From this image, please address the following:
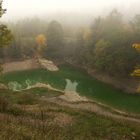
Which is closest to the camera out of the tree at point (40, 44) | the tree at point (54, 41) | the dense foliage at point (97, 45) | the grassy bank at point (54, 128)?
the grassy bank at point (54, 128)

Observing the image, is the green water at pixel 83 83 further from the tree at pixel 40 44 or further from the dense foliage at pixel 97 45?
the tree at pixel 40 44

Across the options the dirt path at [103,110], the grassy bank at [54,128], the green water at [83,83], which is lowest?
the green water at [83,83]

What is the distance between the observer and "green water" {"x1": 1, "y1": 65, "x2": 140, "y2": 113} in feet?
220

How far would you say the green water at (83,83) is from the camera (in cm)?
6719

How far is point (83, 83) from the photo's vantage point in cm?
9088

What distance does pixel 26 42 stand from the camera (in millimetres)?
133875

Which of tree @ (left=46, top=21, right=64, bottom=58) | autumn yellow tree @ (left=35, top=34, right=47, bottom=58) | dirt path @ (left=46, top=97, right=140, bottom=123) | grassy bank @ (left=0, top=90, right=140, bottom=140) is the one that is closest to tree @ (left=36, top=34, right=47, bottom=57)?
autumn yellow tree @ (left=35, top=34, right=47, bottom=58)

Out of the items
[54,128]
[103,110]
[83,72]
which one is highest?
[54,128]

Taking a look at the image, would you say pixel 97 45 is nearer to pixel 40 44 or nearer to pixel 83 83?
pixel 83 83

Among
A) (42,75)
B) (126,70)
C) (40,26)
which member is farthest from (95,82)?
(40,26)

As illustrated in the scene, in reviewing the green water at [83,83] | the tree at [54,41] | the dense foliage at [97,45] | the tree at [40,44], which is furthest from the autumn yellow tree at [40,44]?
the green water at [83,83]

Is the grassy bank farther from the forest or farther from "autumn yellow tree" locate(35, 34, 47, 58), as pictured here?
"autumn yellow tree" locate(35, 34, 47, 58)

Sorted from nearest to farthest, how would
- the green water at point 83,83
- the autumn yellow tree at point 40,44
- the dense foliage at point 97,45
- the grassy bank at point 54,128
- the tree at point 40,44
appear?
the grassy bank at point 54,128, the green water at point 83,83, the dense foliage at point 97,45, the autumn yellow tree at point 40,44, the tree at point 40,44

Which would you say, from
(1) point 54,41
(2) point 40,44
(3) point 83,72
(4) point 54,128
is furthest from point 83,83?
(4) point 54,128
